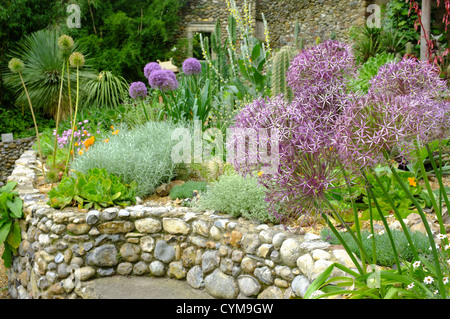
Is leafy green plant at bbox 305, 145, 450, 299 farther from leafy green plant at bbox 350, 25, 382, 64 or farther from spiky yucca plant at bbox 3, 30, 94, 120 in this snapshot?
spiky yucca plant at bbox 3, 30, 94, 120

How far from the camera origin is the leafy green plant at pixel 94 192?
11.6ft

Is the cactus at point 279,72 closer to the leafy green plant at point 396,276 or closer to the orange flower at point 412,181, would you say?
the orange flower at point 412,181

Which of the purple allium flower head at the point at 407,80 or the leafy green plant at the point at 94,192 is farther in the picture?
the leafy green plant at the point at 94,192

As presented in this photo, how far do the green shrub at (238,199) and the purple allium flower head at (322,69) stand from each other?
155 cm

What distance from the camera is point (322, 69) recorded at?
4.84 ft

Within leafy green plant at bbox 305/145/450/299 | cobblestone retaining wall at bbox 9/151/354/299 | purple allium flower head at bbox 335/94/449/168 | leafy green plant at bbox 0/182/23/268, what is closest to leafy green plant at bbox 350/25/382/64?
cobblestone retaining wall at bbox 9/151/354/299

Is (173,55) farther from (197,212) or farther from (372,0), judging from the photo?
(197,212)

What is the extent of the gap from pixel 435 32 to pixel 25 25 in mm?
8444

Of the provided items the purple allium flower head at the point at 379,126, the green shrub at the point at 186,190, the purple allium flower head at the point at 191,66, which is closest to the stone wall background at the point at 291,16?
the purple allium flower head at the point at 191,66

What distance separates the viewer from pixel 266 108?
1416 mm

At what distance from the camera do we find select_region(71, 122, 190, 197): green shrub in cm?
390

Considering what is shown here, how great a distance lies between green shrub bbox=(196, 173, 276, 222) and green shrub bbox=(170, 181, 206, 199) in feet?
1.04

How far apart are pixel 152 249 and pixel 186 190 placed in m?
0.59

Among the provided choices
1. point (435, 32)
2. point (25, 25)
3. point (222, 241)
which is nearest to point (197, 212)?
point (222, 241)
